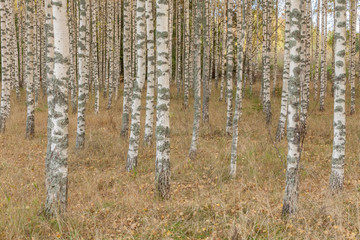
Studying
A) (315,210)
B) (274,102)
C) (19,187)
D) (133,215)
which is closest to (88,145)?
(19,187)

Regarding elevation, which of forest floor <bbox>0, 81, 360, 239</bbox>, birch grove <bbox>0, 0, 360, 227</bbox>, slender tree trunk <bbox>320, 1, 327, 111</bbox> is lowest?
forest floor <bbox>0, 81, 360, 239</bbox>

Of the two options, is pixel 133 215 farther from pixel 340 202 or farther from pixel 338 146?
pixel 338 146

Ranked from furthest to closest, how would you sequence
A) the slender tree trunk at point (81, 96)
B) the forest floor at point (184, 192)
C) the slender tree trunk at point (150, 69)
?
the slender tree trunk at point (81, 96), the slender tree trunk at point (150, 69), the forest floor at point (184, 192)

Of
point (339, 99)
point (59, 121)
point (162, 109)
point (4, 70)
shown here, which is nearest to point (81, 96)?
point (162, 109)

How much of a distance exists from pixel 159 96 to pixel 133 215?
92.1 inches

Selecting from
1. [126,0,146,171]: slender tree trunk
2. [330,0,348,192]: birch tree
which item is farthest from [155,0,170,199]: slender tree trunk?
[330,0,348,192]: birch tree

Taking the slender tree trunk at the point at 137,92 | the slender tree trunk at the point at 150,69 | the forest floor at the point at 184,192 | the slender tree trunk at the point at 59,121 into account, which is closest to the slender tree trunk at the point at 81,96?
the forest floor at the point at 184,192

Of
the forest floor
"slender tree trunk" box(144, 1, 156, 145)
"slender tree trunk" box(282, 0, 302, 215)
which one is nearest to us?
the forest floor

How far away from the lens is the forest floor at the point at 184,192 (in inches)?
173

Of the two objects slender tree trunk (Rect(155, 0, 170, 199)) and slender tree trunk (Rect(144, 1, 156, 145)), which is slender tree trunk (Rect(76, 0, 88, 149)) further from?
slender tree trunk (Rect(155, 0, 170, 199))

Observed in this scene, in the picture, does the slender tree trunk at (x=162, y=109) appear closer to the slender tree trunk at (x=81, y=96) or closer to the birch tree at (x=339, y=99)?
the birch tree at (x=339, y=99)

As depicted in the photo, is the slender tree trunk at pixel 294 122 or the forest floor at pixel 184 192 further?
the slender tree trunk at pixel 294 122

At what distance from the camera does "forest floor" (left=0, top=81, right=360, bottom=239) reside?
439 centimetres

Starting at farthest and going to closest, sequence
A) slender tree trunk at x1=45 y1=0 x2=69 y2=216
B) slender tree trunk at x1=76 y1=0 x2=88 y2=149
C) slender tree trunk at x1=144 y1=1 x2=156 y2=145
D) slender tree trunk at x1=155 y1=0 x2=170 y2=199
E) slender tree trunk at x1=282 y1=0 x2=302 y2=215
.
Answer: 1. slender tree trunk at x1=76 y1=0 x2=88 y2=149
2. slender tree trunk at x1=144 y1=1 x2=156 y2=145
3. slender tree trunk at x1=155 y1=0 x2=170 y2=199
4. slender tree trunk at x1=45 y1=0 x2=69 y2=216
5. slender tree trunk at x1=282 y1=0 x2=302 y2=215
